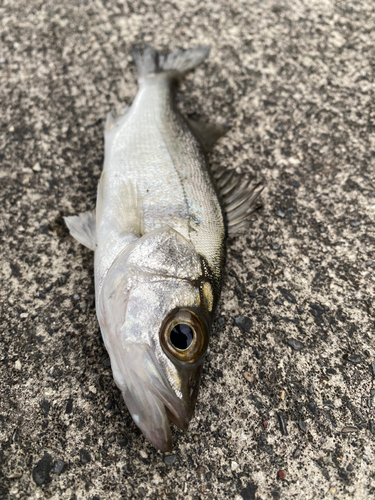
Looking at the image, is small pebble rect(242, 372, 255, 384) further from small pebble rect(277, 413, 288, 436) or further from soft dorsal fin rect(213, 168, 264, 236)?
soft dorsal fin rect(213, 168, 264, 236)

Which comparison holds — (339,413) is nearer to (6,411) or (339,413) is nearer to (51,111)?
(6,411)

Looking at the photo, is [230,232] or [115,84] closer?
[230,232]

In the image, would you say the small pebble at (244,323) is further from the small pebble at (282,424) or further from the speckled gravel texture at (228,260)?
the small pebble at (282,424)

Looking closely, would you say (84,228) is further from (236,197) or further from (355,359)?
(355,359)

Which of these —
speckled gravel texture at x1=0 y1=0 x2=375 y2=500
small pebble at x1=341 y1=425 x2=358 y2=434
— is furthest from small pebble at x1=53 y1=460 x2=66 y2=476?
small pebble at x1=341 y1=425 x2=358 y2=434

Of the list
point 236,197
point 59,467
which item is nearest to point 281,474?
point 59,467

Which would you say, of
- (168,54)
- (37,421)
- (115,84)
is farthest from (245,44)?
(37,421)

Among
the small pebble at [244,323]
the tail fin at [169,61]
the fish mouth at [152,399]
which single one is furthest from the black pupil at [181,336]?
the tail fin at [169,61]
